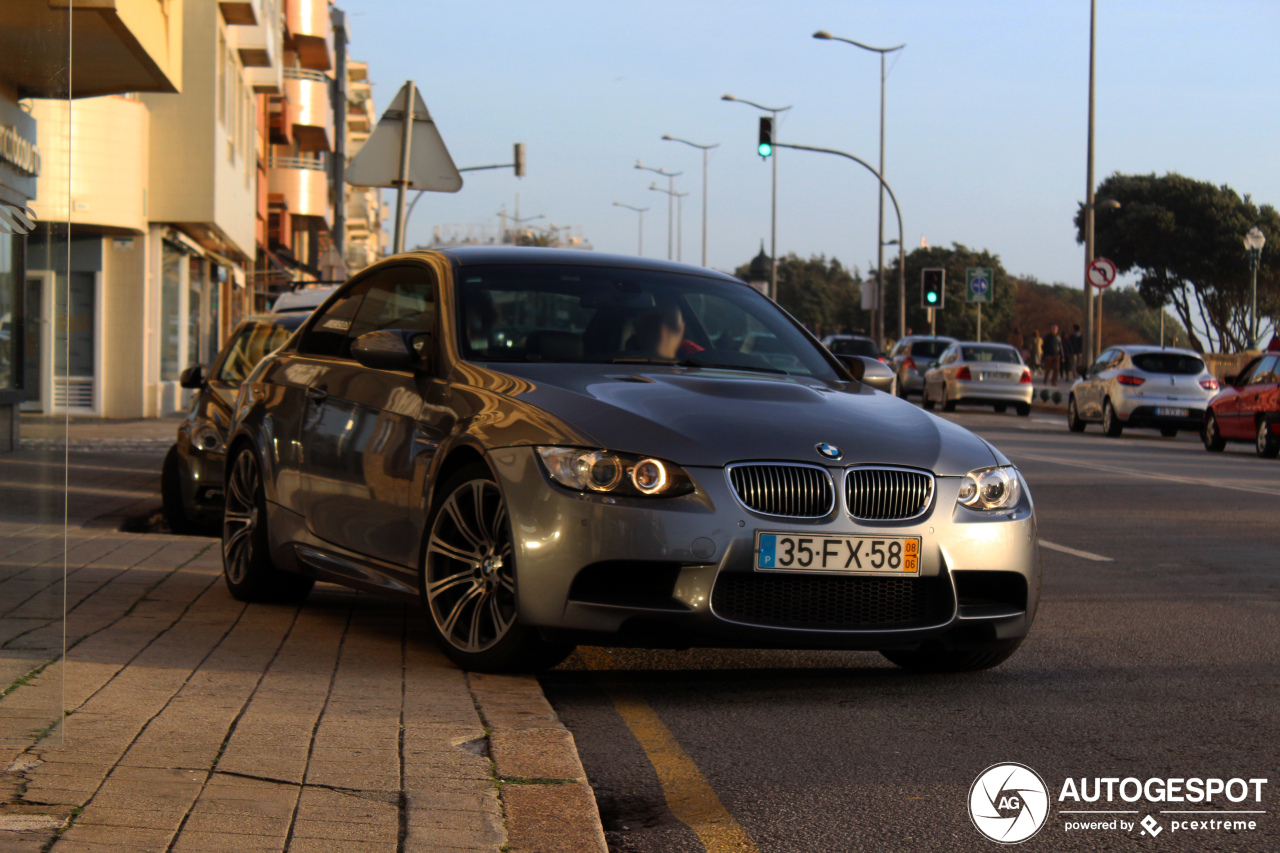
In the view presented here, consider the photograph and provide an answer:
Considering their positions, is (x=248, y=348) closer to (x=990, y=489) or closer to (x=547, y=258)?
(x=547, y=258)

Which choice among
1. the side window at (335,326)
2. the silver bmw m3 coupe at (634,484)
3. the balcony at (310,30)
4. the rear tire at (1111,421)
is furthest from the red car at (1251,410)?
the balcony at (310,30)

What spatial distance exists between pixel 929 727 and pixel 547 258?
265cm

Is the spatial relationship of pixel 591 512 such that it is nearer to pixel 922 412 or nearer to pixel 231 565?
pixel 922 412

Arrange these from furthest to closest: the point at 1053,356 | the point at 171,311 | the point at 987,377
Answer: the point at 1053,356
the point at 987,377
the point at 171,311

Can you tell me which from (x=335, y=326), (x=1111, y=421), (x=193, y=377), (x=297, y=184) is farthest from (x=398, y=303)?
(x=297, y=184)

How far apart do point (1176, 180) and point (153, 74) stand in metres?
60.6

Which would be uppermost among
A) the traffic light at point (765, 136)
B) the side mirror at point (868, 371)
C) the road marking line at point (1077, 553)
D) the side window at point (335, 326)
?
the traffic light at point (765, 136)

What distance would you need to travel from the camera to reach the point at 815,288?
135m

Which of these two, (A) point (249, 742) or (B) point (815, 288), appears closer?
(A) point (249, 742)

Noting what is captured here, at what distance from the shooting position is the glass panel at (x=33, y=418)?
13.9 ft

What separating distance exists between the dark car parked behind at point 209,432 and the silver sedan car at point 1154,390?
19.1 m

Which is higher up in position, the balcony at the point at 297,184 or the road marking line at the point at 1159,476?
the balcony at the point at 297,184

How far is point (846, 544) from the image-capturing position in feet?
17.4

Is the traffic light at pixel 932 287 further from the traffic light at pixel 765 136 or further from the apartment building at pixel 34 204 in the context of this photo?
the apartment building at pixel 34 204
